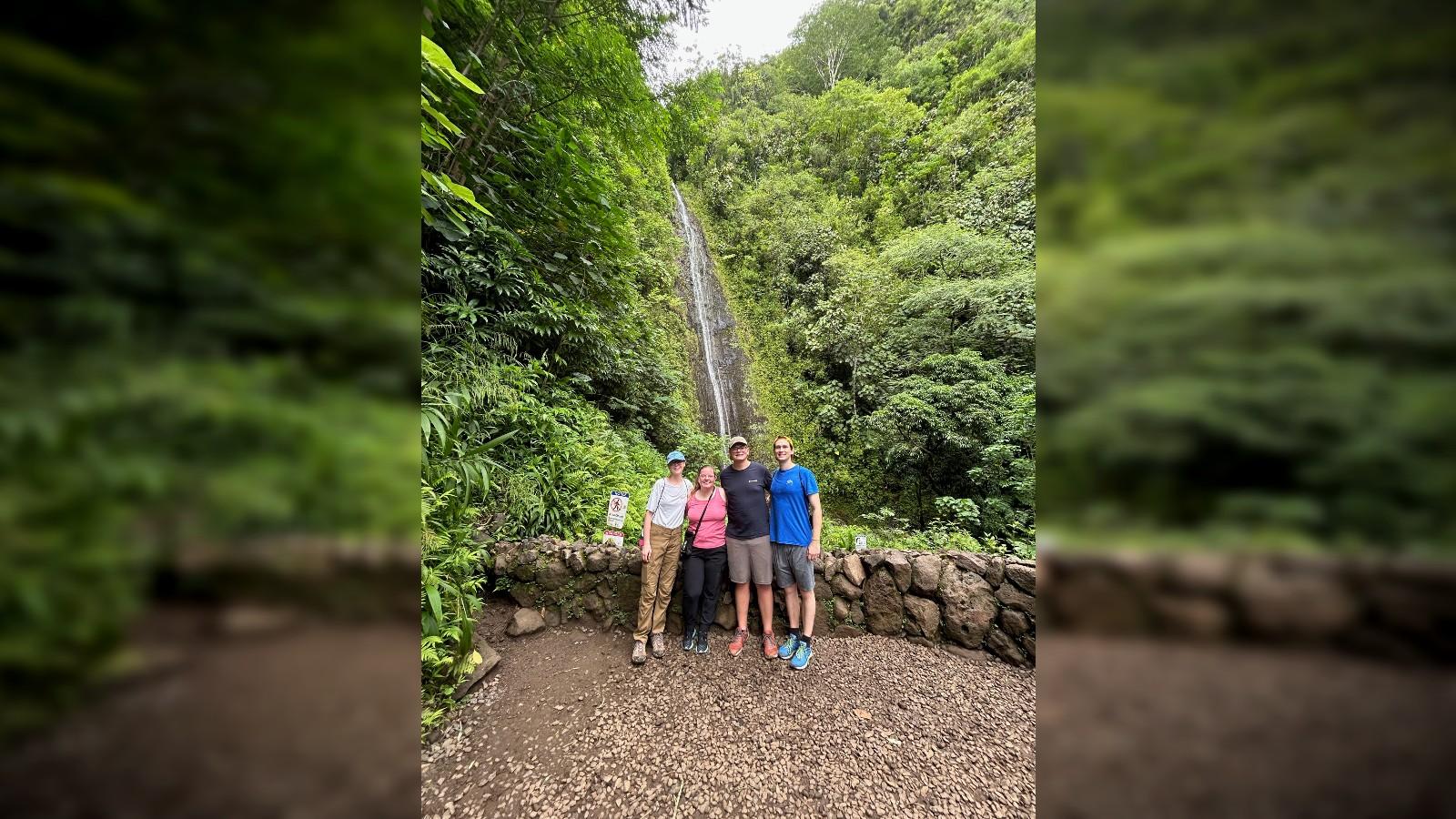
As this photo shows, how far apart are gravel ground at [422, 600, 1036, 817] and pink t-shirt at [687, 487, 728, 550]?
2.57 feet

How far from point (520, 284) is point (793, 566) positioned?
3976 millimetres

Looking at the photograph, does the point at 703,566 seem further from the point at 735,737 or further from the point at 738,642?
the point at 735,737

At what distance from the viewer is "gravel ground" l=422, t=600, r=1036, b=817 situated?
2197 millimetres

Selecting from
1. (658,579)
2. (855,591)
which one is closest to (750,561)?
(658,579)

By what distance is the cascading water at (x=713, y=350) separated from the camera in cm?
1077

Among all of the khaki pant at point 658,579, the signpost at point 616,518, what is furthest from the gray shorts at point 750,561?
the signpost at point 616,518

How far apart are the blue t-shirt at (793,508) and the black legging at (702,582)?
1.52ft

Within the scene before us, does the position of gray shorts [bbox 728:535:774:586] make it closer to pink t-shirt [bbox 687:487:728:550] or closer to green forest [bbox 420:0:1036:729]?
pink t-shirt [bbox 687:487:728:550]

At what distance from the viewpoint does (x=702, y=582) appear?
11.3 feet
